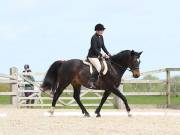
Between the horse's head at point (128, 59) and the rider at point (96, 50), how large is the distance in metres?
0.27

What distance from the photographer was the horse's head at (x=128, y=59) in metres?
16.6

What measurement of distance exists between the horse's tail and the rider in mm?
1140

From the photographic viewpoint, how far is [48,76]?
17.5 meters

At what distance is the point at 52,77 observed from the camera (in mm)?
17453

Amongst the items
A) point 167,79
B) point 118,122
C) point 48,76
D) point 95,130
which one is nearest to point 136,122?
point 118,122

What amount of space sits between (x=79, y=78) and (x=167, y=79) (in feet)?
23.8

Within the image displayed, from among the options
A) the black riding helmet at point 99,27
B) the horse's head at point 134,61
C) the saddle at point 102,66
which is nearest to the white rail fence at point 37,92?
the horse's head at point 134,61

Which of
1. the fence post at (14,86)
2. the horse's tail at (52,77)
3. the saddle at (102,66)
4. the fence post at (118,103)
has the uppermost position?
the saddle at (102,66)

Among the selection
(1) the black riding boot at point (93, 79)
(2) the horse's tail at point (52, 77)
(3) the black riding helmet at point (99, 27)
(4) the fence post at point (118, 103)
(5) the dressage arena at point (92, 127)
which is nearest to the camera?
(5) the dressage arena at point (92, 127)

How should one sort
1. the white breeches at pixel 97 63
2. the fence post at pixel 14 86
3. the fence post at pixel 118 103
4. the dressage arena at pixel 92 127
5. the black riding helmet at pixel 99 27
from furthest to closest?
the fence post at pixel 118 103, the fence post at pixel 14 86, the white breeches at pixel 97 63, the black riding helmet at pixel 99 27, the dressage arena at pixel 92 127

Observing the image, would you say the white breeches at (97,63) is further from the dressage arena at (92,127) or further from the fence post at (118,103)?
the fence post at (118,103)

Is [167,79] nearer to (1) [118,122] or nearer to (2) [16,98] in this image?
(2) [16,98]

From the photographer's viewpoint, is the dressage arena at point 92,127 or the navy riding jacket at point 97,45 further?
the navy riding jacket at point 97,45

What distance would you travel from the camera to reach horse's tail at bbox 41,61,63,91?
56.6ft
